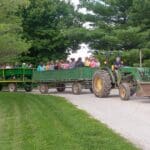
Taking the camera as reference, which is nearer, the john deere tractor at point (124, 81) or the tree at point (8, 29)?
the john deere tractor at point (124, 81)

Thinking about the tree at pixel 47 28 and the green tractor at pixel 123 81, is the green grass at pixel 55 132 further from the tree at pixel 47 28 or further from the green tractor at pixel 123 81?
the tree at pixel 47 28

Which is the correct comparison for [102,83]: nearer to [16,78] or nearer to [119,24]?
[16,78]

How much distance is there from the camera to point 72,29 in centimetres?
4359

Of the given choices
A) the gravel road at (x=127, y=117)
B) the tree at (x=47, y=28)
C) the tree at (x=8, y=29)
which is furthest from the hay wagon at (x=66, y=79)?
the tree at (x=47, y=28)

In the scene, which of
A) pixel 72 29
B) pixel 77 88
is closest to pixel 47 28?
pixel 72 29

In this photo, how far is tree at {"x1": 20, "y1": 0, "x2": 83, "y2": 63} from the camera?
4825cm

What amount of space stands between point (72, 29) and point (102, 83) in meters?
16.5

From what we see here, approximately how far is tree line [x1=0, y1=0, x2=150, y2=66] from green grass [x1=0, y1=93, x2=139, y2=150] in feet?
40.5

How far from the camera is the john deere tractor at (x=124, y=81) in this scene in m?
24.7

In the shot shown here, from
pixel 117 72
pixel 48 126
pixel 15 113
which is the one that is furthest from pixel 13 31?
pixel 48 126

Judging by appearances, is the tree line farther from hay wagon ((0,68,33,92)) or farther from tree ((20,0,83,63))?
hay wagon ((0,68,33,92))

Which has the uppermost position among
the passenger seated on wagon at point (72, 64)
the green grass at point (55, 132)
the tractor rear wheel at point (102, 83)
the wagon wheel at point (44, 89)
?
the passenger seated on wagon at point (72, 64)

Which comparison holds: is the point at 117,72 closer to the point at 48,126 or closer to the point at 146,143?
the point at 48,126

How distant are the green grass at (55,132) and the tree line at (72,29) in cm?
1235
